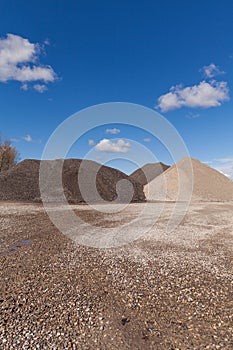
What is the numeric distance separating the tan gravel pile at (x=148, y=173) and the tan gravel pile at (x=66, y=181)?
14721 mm

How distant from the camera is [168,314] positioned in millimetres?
4398

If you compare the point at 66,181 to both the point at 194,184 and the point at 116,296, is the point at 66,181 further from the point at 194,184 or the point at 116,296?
the point at 116,296

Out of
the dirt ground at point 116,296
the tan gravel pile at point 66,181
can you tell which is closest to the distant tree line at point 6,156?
the tan gravel pile at point 66,181

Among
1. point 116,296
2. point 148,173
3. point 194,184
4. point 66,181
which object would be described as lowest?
point 116,296

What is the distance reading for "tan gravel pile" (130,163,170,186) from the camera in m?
49.6

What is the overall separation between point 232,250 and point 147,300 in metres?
5.04

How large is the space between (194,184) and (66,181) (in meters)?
20.1

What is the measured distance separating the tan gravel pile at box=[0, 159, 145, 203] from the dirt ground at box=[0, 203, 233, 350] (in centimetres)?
1530

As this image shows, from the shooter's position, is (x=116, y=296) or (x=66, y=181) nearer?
(x=116, y=296)

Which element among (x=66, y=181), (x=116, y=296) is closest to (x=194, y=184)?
(x=66, y=181)

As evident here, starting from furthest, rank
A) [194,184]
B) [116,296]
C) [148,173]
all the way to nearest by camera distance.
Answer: [148,173]
[194,184]
[116,296]

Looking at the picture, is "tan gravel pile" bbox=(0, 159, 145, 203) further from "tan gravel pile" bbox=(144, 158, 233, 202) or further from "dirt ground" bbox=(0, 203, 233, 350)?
"dirt ground" bbox=(0, 203, 233, 350)

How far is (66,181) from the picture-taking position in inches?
1053

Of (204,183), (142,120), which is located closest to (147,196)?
(204,183)
